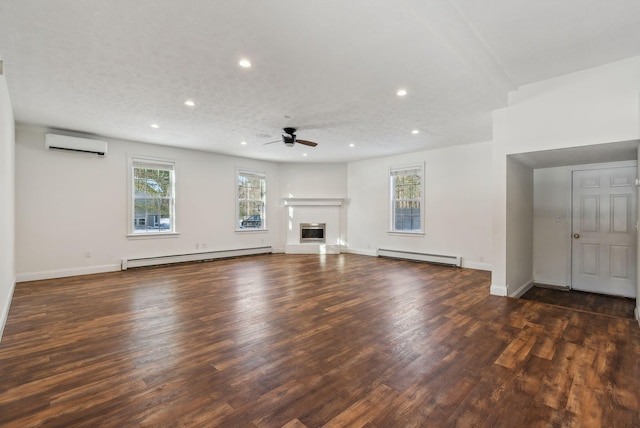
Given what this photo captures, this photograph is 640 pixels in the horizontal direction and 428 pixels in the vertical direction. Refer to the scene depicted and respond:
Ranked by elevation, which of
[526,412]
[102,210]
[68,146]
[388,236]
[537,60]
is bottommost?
[526,412]

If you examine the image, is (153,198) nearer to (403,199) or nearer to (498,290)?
(403,199)

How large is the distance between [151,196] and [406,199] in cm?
598

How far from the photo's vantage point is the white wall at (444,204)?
20.5 feet

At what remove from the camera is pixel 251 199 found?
841 centimetres

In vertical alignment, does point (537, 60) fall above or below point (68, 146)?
above

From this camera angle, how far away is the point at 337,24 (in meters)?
2.38

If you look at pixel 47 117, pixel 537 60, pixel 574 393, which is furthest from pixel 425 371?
pixel 47 117

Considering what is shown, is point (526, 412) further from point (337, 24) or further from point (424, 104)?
point (424, 104)

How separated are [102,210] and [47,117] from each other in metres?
1.88

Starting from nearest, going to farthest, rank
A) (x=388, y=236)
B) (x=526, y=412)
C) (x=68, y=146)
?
(x=526, y=412), (x=68, y=146), (x=388, y=236)

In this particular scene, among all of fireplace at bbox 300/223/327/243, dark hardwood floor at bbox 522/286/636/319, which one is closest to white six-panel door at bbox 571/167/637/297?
dark hardwood floor at bbox 522/286/636/319

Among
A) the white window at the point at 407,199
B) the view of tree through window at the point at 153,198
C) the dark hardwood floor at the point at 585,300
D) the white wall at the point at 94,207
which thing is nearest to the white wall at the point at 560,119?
the dark hardwood floor at the point at 585,300

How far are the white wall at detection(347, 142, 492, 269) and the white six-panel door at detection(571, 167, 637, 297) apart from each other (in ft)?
4.74

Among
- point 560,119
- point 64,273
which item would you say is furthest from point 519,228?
point 64,273
